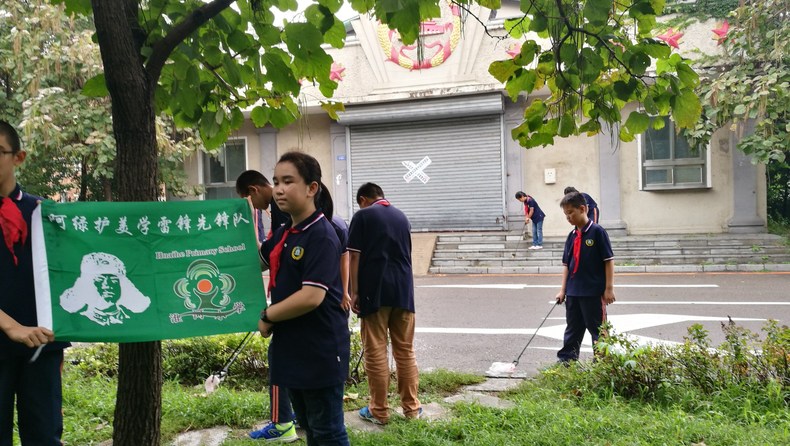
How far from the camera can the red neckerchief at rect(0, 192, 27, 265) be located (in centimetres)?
284

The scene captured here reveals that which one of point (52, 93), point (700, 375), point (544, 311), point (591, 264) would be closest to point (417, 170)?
point (52, 93)

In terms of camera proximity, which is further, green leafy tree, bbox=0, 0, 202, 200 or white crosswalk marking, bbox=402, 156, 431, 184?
white crosswalk marking, bbox=402, 156, 431, 184

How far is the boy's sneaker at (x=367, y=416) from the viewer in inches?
172

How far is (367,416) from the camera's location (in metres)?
4.42

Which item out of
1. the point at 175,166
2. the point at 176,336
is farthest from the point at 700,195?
the point at 176,336

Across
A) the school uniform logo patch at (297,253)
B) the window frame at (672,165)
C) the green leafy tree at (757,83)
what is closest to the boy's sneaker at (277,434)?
the school uniform logo patch at (297,253)

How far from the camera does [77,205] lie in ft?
9.89

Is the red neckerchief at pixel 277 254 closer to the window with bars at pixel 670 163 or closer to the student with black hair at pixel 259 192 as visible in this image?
the student with black hair at pixel 259 192

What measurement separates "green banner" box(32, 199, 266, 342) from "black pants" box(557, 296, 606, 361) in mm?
3377

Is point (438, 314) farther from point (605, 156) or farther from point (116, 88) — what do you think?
point (605, 156)

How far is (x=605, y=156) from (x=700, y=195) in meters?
2.58

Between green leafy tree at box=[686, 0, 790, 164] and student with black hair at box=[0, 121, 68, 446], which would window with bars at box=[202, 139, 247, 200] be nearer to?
green leafy tree at box=[686, 0, 790, 164]

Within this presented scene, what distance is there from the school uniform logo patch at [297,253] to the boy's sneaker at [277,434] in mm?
1591

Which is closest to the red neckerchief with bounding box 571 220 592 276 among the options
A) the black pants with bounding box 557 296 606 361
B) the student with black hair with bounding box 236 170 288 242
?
the black pants with bounding box 557 296 606 361
